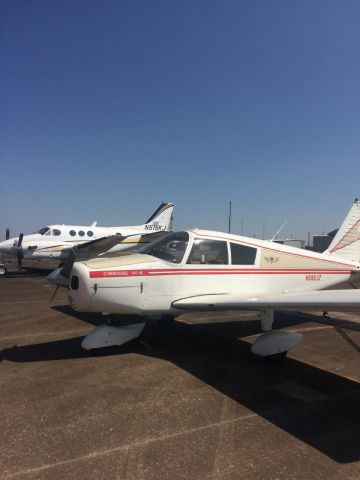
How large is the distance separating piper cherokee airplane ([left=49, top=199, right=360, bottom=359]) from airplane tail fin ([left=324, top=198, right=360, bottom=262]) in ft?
4.05

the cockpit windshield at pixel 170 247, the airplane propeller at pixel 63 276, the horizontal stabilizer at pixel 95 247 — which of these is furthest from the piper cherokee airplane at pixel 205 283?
the horizontal stabilizer at pixel 95 247

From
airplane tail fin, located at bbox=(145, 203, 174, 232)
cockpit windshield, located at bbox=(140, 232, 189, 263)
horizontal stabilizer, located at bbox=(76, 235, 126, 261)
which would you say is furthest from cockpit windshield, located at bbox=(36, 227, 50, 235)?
cockpit windshield, located at bbox=(140, 232, 189, 263)

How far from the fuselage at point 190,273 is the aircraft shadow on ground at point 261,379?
99 cm

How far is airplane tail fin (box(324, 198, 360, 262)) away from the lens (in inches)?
368

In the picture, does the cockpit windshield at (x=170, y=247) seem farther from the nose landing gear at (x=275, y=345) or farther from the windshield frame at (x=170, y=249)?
the nose landing gear at (x=275, y=345)

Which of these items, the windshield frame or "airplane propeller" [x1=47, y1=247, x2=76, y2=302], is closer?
the windshield frame

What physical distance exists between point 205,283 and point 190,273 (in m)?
0.36

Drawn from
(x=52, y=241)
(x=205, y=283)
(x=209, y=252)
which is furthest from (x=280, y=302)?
(x=52, y=241)

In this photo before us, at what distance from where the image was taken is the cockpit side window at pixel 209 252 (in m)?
6.66

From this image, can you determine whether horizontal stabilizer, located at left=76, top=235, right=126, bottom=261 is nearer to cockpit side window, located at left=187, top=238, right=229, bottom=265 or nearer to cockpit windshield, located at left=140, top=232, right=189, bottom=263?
cockpit windshield, located at left=140, top=232, right=189, bottom=263

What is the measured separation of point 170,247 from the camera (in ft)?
22.0

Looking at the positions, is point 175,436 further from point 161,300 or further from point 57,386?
point 161,300

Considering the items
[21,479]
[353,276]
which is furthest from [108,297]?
[353,276]

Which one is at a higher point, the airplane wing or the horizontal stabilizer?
the horizontal stabilizer
